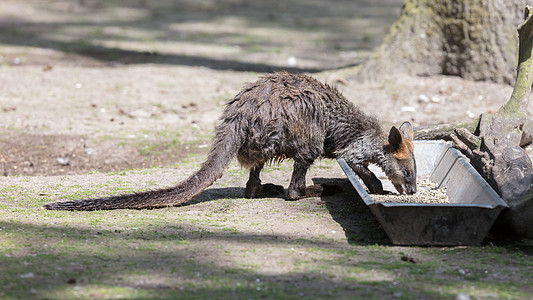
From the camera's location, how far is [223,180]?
6492 mm

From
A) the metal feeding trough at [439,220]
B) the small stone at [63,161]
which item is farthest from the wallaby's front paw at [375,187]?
the small stone at [63,161]

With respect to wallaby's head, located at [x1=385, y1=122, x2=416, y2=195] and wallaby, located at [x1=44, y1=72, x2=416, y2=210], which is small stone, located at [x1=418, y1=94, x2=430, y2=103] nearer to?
wallaby, located at [x1=44, y1=72, x2=416, y2=210]

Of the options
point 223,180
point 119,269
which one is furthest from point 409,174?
point 119,269

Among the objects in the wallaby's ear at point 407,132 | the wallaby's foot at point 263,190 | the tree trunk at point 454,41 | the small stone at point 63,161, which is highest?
the tree trunk at point 454,41

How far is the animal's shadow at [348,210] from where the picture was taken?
4.66 meters

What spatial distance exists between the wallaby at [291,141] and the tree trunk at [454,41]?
309cm

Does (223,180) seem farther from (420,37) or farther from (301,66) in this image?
(301,66)

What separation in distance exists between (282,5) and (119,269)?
14068 mm

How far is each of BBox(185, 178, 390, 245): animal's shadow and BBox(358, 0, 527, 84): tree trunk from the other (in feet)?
10.5

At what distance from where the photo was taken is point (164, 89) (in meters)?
9.60

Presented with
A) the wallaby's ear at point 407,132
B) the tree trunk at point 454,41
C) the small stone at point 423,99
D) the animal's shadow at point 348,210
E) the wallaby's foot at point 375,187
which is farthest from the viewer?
the small stone at point 423,99

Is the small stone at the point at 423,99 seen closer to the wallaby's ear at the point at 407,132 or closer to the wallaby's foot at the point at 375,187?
the wallaby's ear at the point at 407,132

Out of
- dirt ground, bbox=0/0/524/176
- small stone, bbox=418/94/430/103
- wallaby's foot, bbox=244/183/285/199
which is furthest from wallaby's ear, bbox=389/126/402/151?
small stone, bbox=418/94/430/103

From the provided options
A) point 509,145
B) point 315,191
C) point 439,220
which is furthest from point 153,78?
point 439,220
